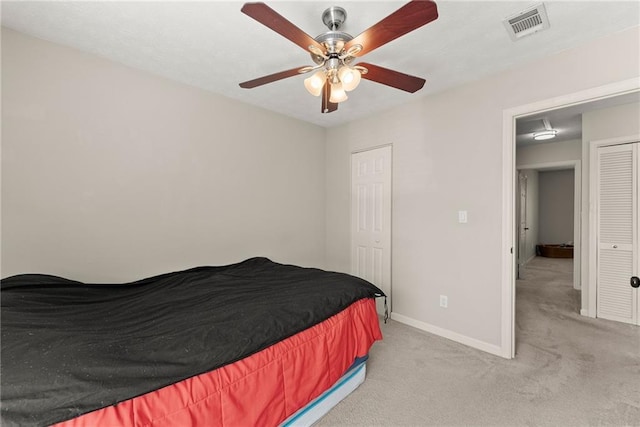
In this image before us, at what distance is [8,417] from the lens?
0.80 m

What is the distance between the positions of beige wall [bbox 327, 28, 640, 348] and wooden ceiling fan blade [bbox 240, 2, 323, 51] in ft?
6.09

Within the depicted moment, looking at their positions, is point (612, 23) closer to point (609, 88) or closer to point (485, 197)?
point (609, 88)

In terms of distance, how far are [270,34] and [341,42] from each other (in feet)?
2.13

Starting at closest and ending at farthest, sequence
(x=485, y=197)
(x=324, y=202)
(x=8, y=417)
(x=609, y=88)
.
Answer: (x=8, y=417) < (x=609, y=88) < (x=485, y=197) < (x=324, y=202)

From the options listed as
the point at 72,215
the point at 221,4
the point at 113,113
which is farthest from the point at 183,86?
the point at 72,215

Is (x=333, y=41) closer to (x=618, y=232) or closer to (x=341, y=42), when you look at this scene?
(x=341, y=42)

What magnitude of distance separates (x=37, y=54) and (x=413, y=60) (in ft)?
8.86

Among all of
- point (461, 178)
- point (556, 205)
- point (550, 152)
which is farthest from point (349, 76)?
point (556, 205)

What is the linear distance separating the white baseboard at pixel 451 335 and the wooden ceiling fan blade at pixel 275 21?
2755mm

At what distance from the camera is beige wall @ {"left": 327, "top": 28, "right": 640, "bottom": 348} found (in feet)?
7.13

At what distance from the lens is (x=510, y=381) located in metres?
2.11

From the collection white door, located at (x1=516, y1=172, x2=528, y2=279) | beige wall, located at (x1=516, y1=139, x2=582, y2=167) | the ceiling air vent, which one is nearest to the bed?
the ceiling air vent

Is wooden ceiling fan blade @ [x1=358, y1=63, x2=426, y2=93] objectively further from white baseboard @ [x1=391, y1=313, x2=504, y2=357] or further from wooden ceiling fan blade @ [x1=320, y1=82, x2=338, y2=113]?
white baseboard @ [x1=391, y1=313, x2=504, y2=357]

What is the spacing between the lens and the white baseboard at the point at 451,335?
254 centimetres
